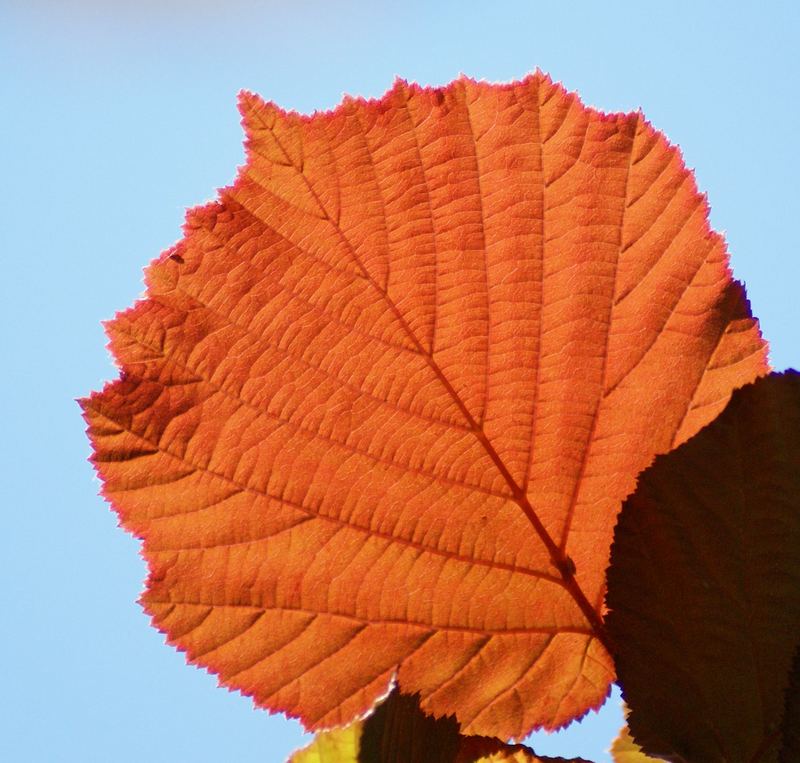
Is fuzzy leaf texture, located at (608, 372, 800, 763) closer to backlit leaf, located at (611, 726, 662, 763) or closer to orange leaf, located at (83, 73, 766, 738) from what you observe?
orange leaf, located at (83, 73, 766, 738)

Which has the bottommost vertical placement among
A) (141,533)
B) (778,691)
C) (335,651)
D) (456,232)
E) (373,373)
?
(778,691)

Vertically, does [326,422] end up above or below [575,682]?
above

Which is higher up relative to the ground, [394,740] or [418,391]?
[418,391]

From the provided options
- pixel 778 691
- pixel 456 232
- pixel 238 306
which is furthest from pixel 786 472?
pixel 238 306

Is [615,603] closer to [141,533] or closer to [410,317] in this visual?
[410,317]

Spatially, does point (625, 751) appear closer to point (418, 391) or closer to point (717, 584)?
point (717, 584)

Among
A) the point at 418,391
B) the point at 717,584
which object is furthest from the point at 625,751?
the point at 418,391

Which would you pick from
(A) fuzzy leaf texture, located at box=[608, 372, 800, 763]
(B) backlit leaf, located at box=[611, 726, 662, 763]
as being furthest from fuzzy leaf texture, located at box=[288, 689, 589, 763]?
(B) backlit leaf, located at box=[611, 726, 662, 763]
